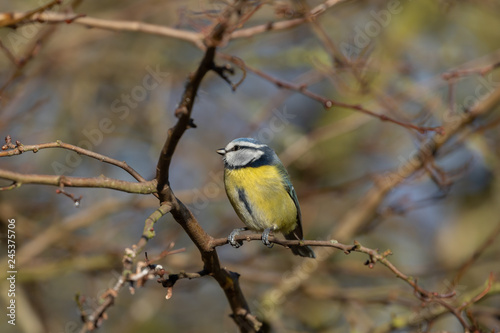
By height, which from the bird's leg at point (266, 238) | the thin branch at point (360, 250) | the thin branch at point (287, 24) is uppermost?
the thin branch at point (287, 24)

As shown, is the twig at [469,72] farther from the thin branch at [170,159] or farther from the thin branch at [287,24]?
the thin branch at [170,159]

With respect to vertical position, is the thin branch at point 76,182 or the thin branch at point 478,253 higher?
the thin branch at point 76,182

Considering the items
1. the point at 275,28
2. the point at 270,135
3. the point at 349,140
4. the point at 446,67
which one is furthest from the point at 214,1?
the point at 349,140

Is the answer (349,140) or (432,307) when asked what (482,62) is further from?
(349,140)

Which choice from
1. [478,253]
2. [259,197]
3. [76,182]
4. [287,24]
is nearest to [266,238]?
[259,197]

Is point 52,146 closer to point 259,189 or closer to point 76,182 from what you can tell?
point 76,182

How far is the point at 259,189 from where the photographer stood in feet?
12.3

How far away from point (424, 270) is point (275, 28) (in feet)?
10.6

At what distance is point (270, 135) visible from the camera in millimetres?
5809

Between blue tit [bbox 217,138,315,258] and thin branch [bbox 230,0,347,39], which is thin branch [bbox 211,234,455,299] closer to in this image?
blue tit [bbox 217,138,315,258]

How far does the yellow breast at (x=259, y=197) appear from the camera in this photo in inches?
147

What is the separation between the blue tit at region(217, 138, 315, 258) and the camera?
3.75 metres

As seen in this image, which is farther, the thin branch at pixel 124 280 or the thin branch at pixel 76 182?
the thin branch at pixel 76 182

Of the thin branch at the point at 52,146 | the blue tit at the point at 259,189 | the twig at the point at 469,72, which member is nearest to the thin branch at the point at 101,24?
the blue tit at the point at 259,189
